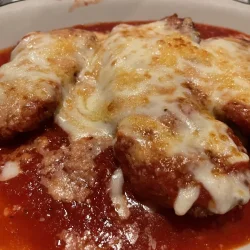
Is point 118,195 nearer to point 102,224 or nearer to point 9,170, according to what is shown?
point 102,224

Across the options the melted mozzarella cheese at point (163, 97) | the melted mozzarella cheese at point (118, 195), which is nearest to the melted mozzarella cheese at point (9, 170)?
the melted mozzarella cheese at point (163, 97)

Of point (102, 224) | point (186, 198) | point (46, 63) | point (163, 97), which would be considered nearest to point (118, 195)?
point (102, 224)

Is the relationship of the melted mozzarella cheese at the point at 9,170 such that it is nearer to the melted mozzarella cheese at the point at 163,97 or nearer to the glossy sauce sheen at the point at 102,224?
the glossy sauce sheen at the point at 102,224

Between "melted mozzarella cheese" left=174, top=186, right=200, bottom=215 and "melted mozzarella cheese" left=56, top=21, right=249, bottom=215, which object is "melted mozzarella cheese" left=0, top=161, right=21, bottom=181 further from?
"melted mozzarella cheese" left=174, top=186, right=200, bottom=215

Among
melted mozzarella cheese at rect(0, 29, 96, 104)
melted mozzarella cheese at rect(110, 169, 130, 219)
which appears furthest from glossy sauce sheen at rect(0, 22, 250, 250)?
melted mozzarella cheese at rect(0, 29, 96, 104)

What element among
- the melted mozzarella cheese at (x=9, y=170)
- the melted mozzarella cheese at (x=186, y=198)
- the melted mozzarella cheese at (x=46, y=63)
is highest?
the melted mozzarella cheese at (x=46, y=63)
